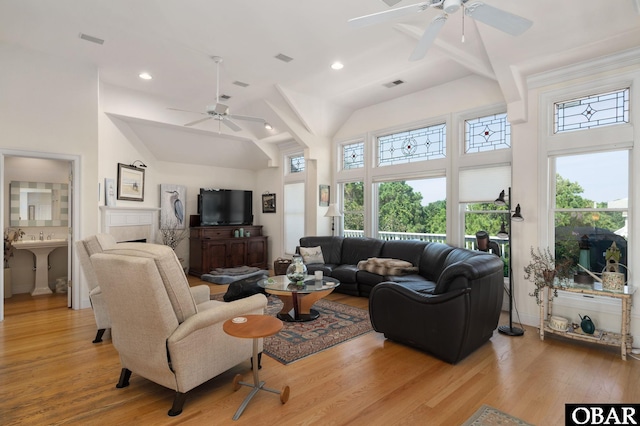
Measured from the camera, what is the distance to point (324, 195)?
7.23 metres

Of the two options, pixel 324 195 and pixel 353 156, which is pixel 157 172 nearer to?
pixel 324 195

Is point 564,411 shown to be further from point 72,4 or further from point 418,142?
point 72,4

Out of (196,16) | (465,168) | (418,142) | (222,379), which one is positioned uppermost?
(196,16)

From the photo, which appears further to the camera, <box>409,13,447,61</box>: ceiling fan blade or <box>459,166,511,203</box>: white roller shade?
<box>459,166,511,203</box>: white roller shade

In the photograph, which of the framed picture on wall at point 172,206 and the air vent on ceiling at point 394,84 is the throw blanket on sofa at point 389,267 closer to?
the air vent on ceiling at point 394,84

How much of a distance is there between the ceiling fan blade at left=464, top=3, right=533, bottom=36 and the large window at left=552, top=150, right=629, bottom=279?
2251mm

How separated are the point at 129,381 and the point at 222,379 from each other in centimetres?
74

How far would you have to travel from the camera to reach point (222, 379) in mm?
2789

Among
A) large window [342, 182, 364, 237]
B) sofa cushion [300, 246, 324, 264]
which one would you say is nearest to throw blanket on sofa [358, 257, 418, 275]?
sofa cushion [300, 246, 324, 264]

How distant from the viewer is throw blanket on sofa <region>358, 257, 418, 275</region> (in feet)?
16.9

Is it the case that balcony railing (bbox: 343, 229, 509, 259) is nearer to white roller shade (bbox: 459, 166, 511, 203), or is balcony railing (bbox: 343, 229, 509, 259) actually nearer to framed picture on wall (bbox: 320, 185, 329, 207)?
white roller shade (bbox: 459, 166, 511, 203)

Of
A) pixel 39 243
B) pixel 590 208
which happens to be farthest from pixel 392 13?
pixel 39 243

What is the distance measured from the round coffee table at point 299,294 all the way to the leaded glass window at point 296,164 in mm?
4094

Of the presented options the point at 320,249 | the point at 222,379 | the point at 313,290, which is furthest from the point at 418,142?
the point at 222,379
